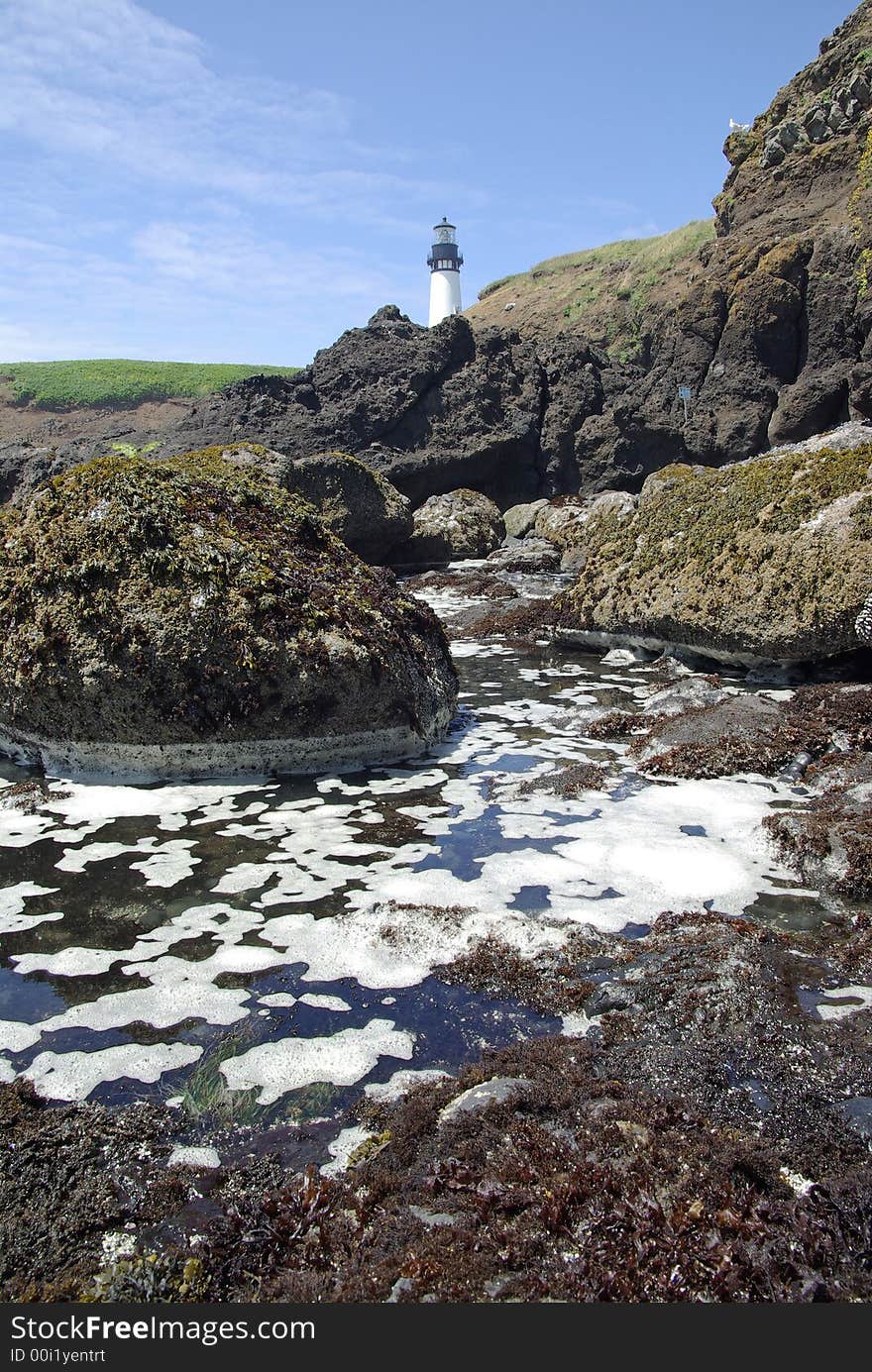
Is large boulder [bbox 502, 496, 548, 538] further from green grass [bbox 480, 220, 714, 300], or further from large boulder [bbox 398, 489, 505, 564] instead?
green grass [bbox 480, 220, 714, 300]

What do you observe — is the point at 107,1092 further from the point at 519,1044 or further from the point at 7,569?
the point at 7,569

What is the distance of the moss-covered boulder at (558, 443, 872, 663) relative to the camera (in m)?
9.73

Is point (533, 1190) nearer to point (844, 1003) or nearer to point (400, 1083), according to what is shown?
point (400, 1083)

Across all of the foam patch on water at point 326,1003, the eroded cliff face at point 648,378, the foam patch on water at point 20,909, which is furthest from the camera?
the eroded cliff face at point 648,378

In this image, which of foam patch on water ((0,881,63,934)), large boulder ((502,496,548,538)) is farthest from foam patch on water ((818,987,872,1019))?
large boulder ((502,496,548,538))

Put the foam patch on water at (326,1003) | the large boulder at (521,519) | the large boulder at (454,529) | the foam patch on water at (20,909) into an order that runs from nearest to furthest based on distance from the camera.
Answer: the foam patch on water at (326,1003) < the foam patch on water at (20,909) < the large boulder at (454,529) < the large boulder at (521,519)

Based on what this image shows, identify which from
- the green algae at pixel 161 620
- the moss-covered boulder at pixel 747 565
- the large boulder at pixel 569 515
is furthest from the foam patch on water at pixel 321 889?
the large boulder at pixel 569 515

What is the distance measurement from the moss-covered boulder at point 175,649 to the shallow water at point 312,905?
1.35 feet

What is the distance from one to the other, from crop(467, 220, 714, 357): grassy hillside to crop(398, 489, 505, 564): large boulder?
34597 millimetres

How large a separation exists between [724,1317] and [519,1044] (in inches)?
59.9

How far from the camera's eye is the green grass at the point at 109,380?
6400 centimetres

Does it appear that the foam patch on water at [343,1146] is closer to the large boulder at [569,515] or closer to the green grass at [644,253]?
the large boulder at [569,515]

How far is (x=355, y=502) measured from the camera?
21.8 meters

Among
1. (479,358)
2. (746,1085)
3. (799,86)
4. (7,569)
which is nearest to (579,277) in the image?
(799,86)
